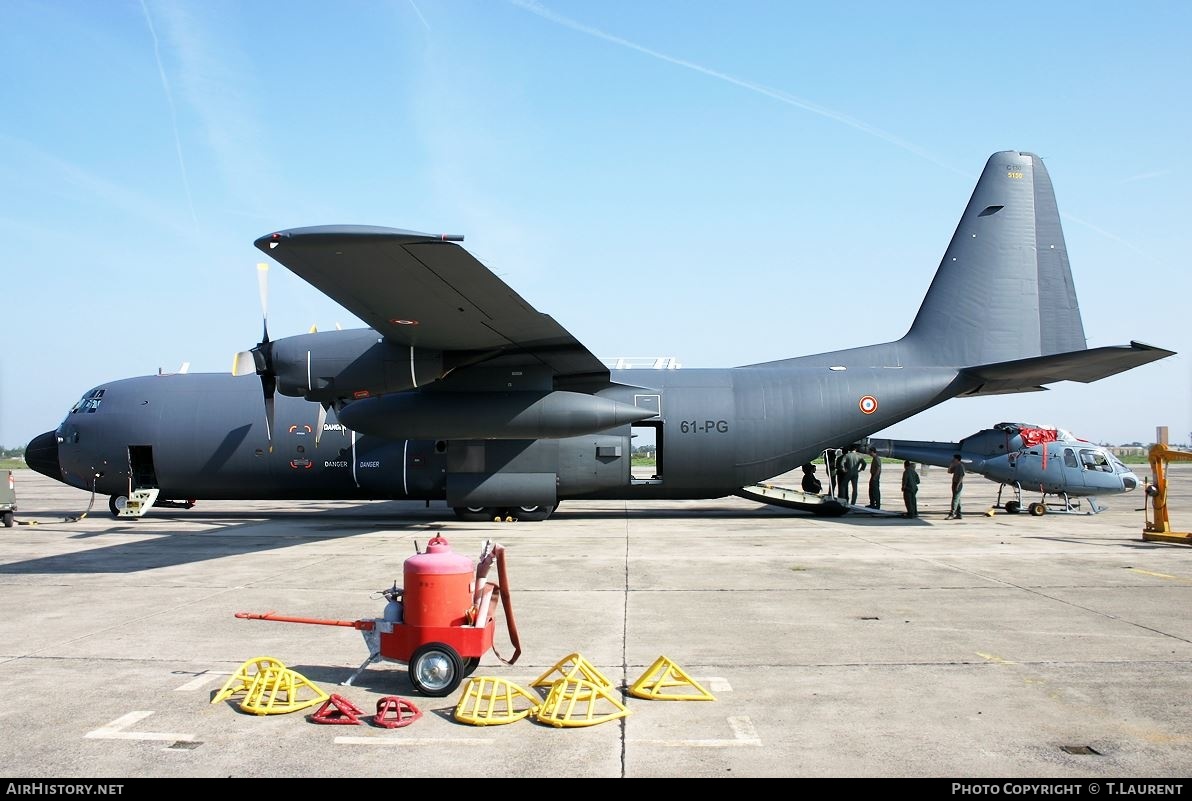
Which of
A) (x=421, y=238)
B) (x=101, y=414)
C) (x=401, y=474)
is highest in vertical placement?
(x=421, y=238)

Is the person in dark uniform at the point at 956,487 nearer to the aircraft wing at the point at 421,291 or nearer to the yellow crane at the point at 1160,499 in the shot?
the yellow crane at the point at 1160,499

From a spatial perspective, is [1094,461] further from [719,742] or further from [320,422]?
[719,742]

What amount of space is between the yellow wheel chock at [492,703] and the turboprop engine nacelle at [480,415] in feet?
37.7

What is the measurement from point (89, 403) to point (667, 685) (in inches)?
793

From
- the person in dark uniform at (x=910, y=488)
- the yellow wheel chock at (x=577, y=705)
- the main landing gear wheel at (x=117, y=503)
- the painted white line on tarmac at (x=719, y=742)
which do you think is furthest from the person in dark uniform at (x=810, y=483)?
the painted white line on tarmac at (x=719, y=742)

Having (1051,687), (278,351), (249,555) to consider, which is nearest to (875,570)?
(1051,687)

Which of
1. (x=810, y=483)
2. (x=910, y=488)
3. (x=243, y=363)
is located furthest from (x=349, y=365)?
(x=910, y=488)

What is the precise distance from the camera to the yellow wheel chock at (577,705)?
17.7 ft

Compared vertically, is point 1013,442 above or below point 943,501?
above

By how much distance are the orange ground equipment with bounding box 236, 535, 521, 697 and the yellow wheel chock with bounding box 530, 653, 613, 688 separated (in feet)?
1.65

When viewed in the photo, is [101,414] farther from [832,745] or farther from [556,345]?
[832,745]

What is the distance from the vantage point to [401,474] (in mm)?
19906

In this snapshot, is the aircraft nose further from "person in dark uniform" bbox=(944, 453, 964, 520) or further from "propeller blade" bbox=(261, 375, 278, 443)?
"person in dark uniform" bbox=(944, 453, 964, 520)
